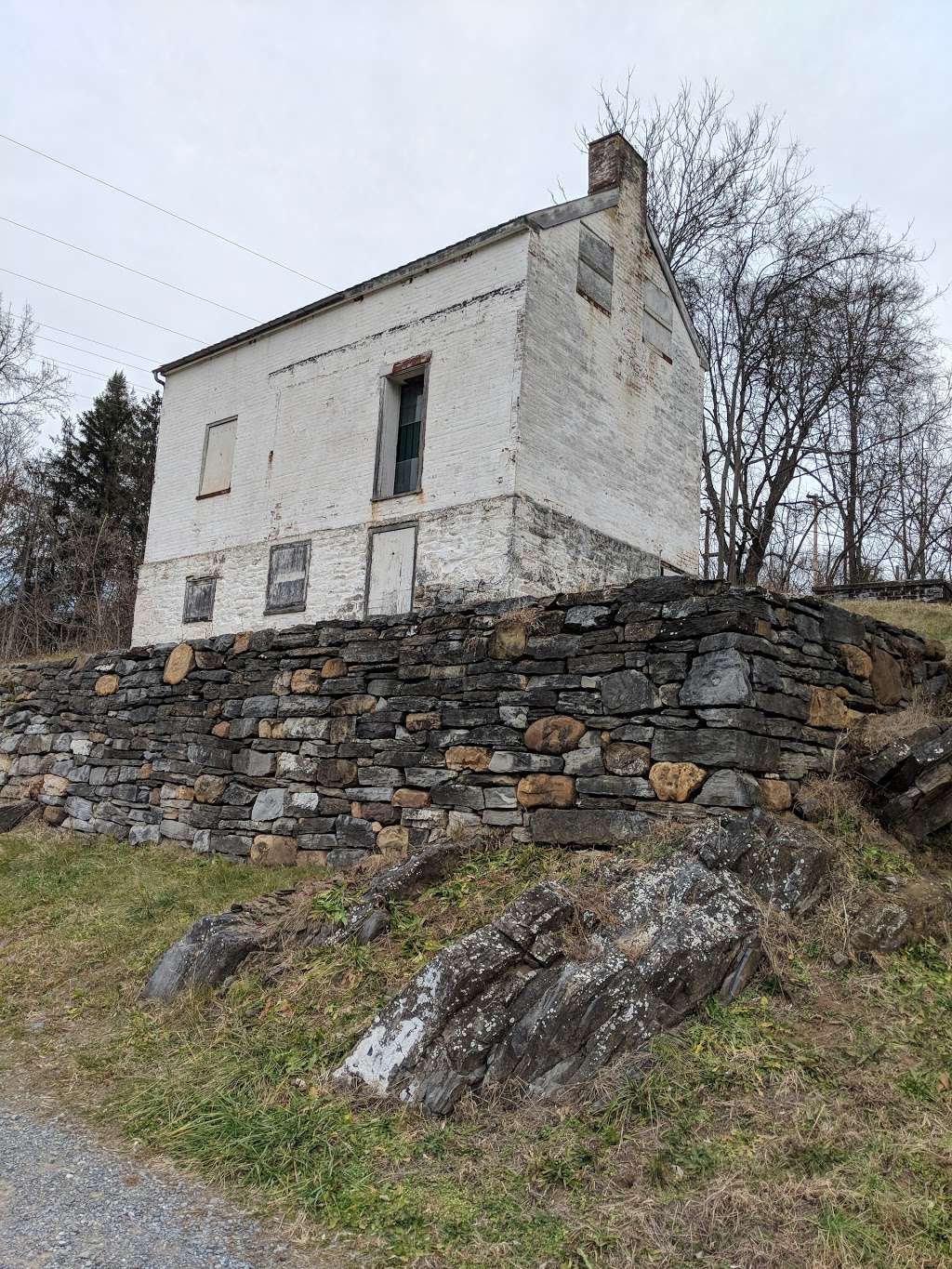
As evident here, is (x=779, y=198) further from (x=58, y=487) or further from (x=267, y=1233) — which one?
(x=267, y=1233)

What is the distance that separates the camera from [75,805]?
1005 cm

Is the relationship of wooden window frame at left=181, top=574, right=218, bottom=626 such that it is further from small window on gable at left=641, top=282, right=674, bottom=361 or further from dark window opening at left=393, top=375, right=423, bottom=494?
small window on gable at left=641, top=282, right=674, bottom=361

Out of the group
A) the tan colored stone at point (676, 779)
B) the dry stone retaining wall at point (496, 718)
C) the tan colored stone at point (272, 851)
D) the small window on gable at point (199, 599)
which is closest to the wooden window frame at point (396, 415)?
the small window on gable at point (199, 599)

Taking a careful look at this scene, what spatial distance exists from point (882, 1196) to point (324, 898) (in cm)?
364

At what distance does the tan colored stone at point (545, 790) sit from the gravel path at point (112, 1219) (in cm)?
312

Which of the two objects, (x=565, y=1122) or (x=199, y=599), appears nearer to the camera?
(x=565, y=1122)

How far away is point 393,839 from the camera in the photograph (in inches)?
276

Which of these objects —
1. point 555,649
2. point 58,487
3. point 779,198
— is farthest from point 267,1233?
point 58,487

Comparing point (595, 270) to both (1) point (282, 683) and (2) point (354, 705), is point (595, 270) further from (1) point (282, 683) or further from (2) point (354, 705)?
(2) point (354, 705)

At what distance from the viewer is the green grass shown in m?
3.27

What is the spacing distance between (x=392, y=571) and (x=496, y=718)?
7.18m

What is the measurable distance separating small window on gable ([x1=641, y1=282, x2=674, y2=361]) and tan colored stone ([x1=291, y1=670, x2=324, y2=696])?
969 centimetres

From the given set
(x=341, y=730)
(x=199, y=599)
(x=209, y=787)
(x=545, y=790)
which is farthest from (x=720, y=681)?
(x=199, y=599)

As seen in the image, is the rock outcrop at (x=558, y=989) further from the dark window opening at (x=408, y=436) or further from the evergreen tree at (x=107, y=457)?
the evergreen tree at (x=107, y=457)
